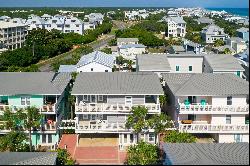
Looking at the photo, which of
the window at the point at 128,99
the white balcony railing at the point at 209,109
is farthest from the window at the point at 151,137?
the window at the point at 128,99

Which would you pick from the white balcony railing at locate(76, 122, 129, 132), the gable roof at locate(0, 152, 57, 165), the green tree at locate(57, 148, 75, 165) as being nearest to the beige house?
the white balcony railing at locate(76, 122, 129, 132)

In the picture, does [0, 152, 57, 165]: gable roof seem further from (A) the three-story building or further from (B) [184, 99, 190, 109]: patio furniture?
(B) [184, 99, 190, 109]: patio furniture

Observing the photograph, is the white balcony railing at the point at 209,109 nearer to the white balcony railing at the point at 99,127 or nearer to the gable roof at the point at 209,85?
the gable roof at the point at 209,85

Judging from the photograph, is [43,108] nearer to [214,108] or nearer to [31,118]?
[31,118]

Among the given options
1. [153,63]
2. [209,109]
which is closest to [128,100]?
[209,109]

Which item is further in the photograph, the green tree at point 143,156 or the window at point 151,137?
the window at point 151,137
